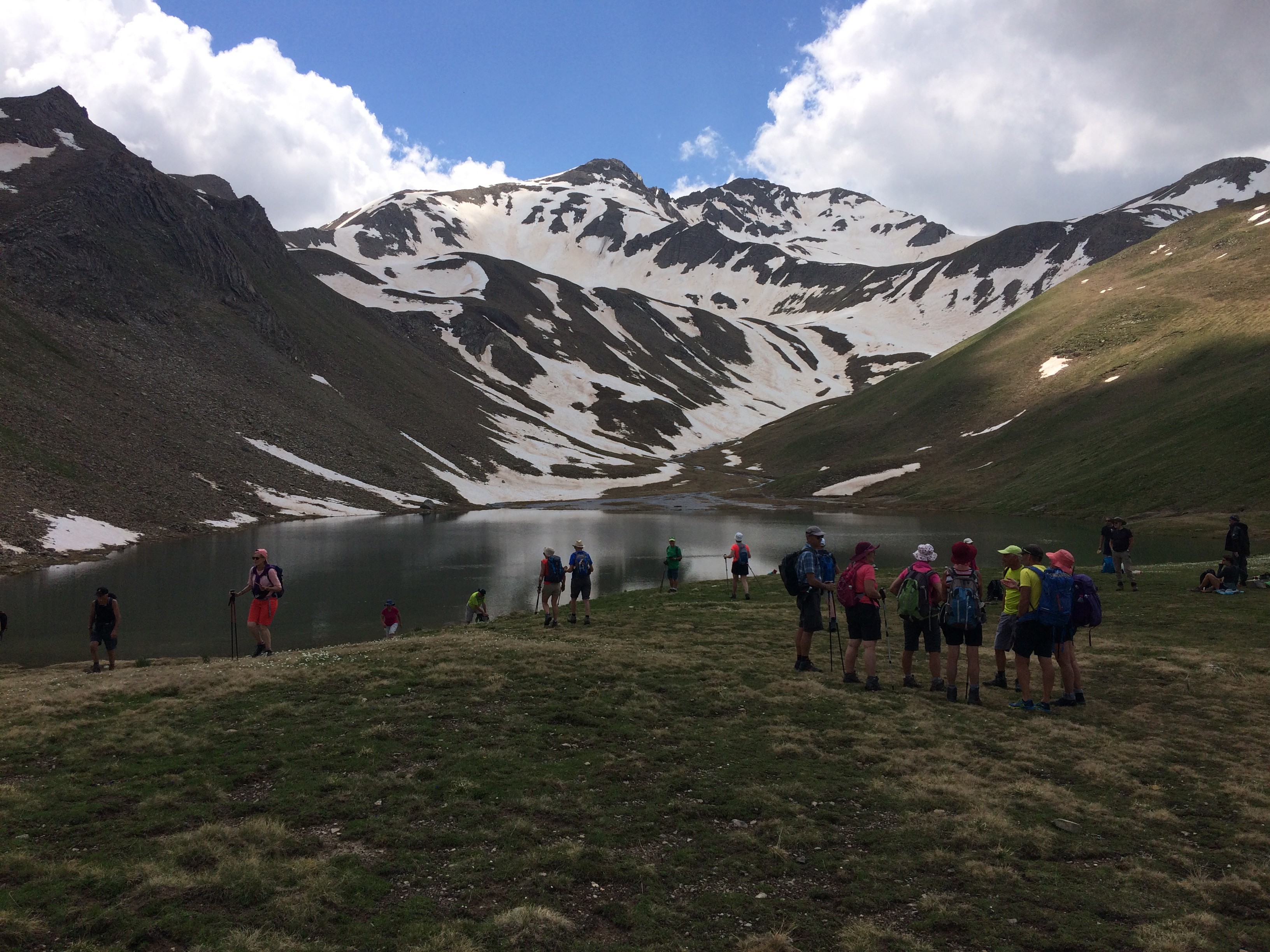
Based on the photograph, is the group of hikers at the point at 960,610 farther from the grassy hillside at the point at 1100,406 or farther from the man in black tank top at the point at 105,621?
the grassy hillside at the point at 1100,406

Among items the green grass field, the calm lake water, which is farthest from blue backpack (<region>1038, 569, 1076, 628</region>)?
the calm lake water

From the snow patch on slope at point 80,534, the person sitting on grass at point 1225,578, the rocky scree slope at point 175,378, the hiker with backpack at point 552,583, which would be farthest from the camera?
the rocky scree slope at point 175,378

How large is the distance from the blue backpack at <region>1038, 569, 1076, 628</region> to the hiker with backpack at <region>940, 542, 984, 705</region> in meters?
1.10

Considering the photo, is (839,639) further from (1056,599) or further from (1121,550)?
(1121,550)

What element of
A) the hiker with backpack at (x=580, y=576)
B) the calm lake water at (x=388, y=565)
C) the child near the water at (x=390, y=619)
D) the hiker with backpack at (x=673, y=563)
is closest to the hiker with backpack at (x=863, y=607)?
the hiker with backpack at (x=580, y=576)

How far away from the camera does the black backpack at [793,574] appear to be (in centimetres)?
1583

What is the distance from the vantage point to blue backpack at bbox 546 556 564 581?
2359 centimetres

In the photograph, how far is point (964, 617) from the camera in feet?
46.4

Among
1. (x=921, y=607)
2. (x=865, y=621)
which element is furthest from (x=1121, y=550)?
(x=865, y=621)

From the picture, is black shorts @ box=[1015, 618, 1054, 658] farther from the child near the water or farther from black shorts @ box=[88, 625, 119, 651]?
black shorts @ box=[88, 625, 119, 651]

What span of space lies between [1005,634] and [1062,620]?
4.81 feet

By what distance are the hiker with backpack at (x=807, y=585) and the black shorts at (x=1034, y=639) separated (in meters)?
3.66

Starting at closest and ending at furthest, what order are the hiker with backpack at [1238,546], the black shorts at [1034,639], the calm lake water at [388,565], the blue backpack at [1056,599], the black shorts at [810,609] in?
the blue backpack at [1056,599] < the black shorts at [1034,639] < the black shorts at [810,609] < the hiker with backpack at [1238,546] < the calm lake water at [388,565]

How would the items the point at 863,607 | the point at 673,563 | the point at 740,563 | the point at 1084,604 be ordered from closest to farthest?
the point at 863,607
the point at 1084,604
the point at 740,563
the point at 673,563
